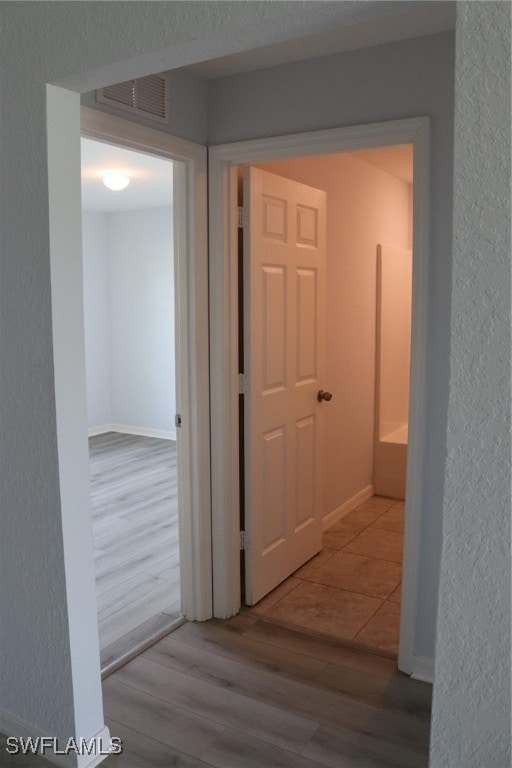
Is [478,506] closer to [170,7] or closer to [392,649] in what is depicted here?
[170,7]

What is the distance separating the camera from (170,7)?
65.9 inches

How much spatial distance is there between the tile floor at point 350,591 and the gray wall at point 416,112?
0.44m

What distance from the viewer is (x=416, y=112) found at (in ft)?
8.17

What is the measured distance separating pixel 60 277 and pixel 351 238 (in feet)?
9.39

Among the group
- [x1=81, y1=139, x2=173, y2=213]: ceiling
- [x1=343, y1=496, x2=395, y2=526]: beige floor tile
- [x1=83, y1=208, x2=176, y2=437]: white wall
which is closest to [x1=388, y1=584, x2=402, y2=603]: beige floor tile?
[x1=343, y1=496, x2=395, y2=526]: beige floor tile

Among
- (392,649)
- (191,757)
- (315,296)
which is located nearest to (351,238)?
(315,296)

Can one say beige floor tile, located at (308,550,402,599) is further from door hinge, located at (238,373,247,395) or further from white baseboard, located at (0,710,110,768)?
white baseboard, located at (0,710,110,768)

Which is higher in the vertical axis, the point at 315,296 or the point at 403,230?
the point at 403,230

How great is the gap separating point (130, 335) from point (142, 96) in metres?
4.99

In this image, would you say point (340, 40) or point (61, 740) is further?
point (340, 40)

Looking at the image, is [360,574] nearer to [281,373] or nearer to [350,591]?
[350,591]

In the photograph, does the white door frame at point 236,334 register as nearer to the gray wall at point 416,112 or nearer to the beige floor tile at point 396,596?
the gray wall at point 416,112

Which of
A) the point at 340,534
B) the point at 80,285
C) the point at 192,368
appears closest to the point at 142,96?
the point at 80,285

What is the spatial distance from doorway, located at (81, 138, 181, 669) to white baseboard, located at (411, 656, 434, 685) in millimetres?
2182
